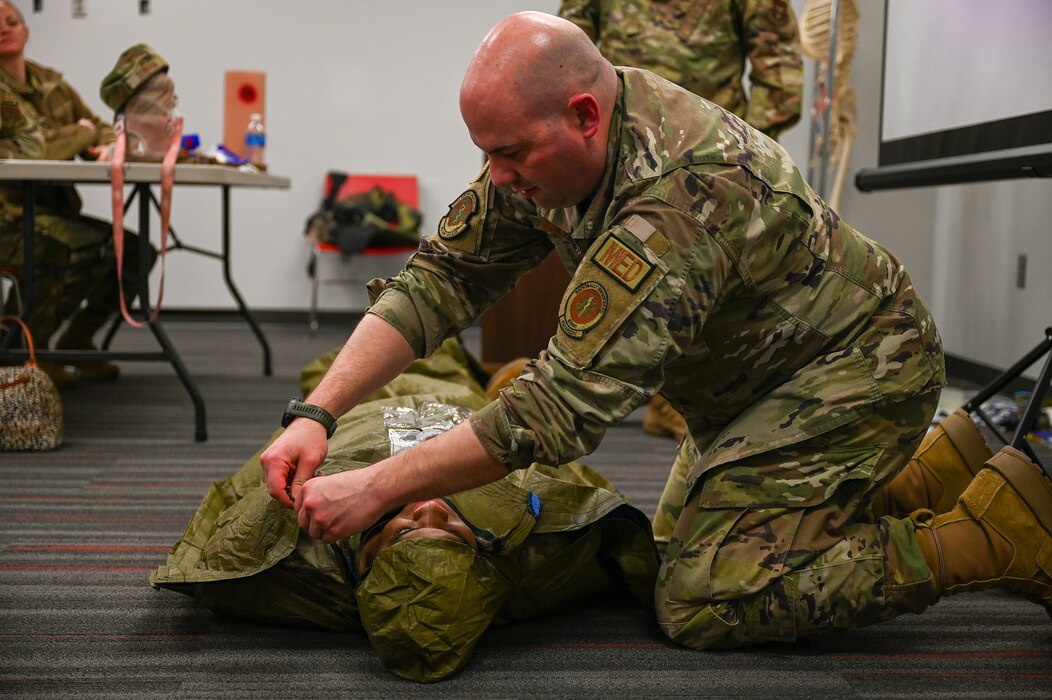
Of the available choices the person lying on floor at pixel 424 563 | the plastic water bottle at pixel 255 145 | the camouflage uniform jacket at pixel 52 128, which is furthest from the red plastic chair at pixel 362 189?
the person lying on floor at pixel 424 563

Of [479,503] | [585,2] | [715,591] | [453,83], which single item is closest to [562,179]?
[479,503]

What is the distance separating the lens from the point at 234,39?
5.66 metres

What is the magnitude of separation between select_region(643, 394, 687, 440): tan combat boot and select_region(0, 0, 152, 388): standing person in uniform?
1.73 metres

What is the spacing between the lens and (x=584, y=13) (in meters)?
3.14

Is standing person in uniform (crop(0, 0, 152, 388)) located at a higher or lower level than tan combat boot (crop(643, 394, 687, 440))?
higher

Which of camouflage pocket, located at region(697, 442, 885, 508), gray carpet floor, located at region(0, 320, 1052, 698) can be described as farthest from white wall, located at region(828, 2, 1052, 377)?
camouflage pocket, located at region(697, 442, 885, 508)

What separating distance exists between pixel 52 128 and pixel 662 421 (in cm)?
236

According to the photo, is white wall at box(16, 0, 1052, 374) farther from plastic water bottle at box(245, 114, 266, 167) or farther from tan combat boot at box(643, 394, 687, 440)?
tan combat boot at box(643, 394, 687, 440)

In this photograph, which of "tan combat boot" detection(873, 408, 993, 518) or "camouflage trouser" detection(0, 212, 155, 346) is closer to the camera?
"tan combat boot" detection(873, 408, 993, 518)

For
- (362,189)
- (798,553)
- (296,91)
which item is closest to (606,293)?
(798,553)

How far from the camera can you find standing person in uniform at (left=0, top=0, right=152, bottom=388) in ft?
11.3

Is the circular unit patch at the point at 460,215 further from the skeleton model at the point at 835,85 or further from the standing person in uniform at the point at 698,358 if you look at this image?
the skeleton model at the point at 835,85

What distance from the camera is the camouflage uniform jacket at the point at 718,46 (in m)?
3.01

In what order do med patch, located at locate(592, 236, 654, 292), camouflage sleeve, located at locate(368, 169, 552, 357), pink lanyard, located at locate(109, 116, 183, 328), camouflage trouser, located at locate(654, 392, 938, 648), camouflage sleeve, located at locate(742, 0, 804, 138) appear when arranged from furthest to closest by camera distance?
camouflage sleeve, located at locate(742, 0, 804, 138) → pink lanyard, located at locate(109, 116, 183, 328) → camouflage sleeve, located at locate(368, 169, 552, 357) → camouflage trouser, located at locate(654, 392, 938, 648) → med patch, located at locate(592, 236, 654, 292)
